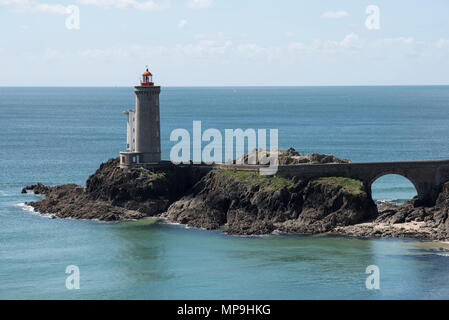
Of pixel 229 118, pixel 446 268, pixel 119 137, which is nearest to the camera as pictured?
pixel 446 268

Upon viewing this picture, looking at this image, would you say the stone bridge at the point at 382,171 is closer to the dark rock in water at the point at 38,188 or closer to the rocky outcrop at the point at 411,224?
the rocky outcrop at the point at 411,224

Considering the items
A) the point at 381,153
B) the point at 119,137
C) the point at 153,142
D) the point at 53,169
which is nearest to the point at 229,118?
the point at 119,137

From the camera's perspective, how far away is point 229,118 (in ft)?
650

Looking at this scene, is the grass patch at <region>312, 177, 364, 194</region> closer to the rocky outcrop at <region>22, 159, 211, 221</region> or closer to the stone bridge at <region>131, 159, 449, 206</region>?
the stone bridge at <region>131, 159, 449, 206</region>

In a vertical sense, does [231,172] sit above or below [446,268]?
above

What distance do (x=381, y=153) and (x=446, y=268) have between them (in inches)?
2662

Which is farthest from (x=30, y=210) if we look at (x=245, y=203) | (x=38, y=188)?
(x=245, y=203)

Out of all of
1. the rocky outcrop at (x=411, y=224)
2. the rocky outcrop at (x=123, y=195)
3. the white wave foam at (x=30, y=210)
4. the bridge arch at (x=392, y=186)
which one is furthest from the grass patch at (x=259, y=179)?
the white wave foam at (x=30, y=210)

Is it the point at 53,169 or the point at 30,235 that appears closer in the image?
the point at 30,235

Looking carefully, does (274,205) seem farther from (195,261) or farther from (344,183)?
(195,261)

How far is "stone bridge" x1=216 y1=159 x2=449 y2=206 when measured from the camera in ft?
246

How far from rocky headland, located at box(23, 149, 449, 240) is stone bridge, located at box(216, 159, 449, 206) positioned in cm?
99

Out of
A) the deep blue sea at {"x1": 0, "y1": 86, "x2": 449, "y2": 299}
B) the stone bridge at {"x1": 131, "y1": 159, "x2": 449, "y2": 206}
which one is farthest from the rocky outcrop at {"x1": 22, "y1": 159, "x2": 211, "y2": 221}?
the stone bridge at {"x1": 131, "y1": 159, "x2": 449, "y2": 206}
